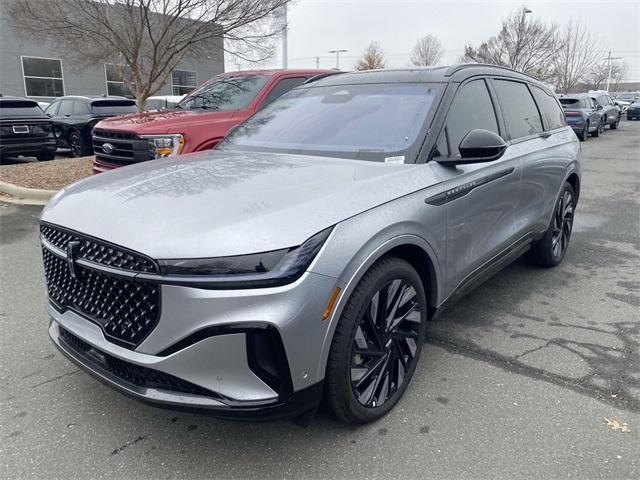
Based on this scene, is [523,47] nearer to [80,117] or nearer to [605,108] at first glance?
[605,108]

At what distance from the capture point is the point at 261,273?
203 centimetres

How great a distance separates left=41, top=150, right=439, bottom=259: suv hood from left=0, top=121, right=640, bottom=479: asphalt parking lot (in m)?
1.05

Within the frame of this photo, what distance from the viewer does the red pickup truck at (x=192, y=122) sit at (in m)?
6.10

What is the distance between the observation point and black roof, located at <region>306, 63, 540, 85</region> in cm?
342

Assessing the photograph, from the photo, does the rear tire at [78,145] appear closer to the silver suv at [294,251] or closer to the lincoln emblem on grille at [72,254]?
the silver suv at [294,251]

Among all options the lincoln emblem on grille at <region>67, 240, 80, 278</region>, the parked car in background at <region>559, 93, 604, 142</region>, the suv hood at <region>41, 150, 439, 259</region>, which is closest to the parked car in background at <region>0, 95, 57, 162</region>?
the suv hood at <region>41, 150, 439, 259</region>

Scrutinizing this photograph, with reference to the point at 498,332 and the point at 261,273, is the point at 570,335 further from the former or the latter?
the point at 261,273

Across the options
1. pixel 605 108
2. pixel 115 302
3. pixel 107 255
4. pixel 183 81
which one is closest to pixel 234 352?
pixel 115 302

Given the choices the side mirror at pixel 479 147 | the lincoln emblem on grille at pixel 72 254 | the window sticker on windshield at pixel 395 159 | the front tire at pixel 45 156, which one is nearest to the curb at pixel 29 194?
the front tire at pixel 45 156

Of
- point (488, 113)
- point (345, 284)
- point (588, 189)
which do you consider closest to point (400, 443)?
point (345, 284)

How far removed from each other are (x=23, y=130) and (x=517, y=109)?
10.5 m

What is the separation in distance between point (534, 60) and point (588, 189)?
20147 mm

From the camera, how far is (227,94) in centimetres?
731

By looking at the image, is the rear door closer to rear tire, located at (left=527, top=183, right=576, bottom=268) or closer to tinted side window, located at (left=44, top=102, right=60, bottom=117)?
rear tire, located at (left=527, top=183, right=576, bottom=268)
